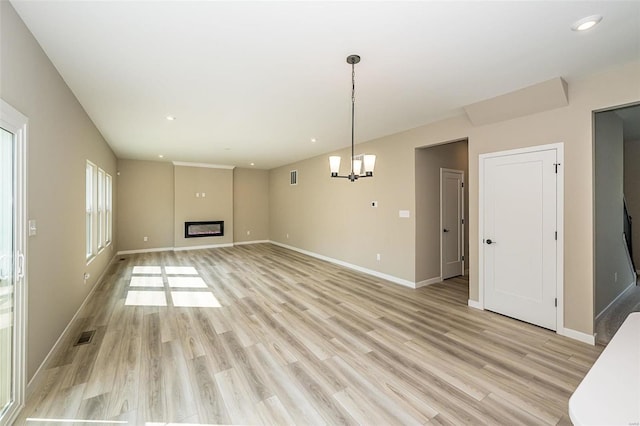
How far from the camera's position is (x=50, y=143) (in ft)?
8.29

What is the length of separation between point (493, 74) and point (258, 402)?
3.69 meters

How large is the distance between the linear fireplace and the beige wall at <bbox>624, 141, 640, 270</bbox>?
1054cm

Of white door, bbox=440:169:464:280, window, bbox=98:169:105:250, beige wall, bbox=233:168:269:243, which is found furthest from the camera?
beige wall, bbox=233:168:269:243

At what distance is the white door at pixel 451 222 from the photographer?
5277 millimetres

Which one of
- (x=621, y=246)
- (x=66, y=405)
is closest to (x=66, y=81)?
(x=66, y=405)

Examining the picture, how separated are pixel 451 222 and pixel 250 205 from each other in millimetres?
6900

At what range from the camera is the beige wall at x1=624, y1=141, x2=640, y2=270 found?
5578 mm

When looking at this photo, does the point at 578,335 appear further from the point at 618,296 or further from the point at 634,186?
the point at 634,186

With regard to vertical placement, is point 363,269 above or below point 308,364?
above

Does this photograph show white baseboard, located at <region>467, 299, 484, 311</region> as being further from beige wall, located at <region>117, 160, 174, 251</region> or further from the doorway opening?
beige wall, located at <region>117, 160, 174, 251</region>

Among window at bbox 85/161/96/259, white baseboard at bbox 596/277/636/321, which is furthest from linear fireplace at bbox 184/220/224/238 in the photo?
white baseboard at bbox 596/277/636/321

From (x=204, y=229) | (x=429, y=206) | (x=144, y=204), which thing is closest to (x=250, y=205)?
(x=204, y=229)

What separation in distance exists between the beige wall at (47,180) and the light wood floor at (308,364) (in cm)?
43

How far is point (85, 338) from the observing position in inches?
115
